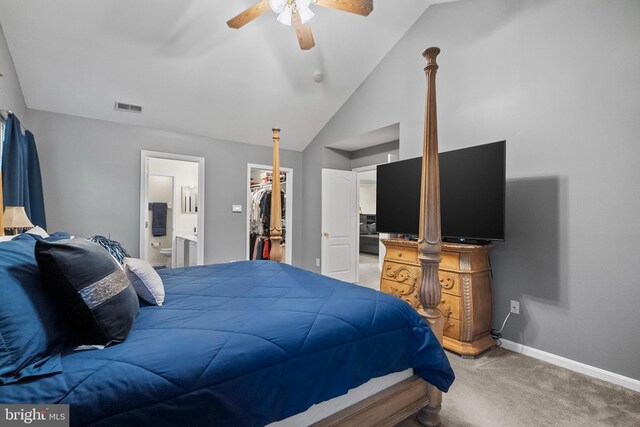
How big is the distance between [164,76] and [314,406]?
12.2 feet

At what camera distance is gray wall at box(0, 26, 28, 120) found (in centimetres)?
247

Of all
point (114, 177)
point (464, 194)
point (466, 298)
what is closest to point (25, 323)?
point (466, 298)

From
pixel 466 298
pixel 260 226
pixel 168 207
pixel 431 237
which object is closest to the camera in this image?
pixel 431 237

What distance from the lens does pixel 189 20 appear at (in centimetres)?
290

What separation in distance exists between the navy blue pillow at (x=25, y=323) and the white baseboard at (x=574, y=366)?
10.0ft

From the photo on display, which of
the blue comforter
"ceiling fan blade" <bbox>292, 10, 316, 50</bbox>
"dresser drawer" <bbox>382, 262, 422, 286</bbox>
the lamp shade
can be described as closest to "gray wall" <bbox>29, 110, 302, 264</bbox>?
the lamp shade

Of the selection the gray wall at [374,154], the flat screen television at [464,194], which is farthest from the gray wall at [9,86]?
the gray wall at [374,154]

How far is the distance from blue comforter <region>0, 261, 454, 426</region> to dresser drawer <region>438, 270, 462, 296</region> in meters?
1.12

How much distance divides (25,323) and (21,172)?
2.61m

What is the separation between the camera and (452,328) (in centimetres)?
246

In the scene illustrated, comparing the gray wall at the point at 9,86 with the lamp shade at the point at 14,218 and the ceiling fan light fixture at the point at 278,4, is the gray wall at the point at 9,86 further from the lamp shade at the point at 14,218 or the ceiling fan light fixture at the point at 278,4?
the ceiling fan light fixture at the point at 278,4

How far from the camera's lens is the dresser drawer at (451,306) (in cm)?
243

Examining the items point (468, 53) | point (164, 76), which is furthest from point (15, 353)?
point (468, 53)

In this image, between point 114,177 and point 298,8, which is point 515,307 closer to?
point 298,8
